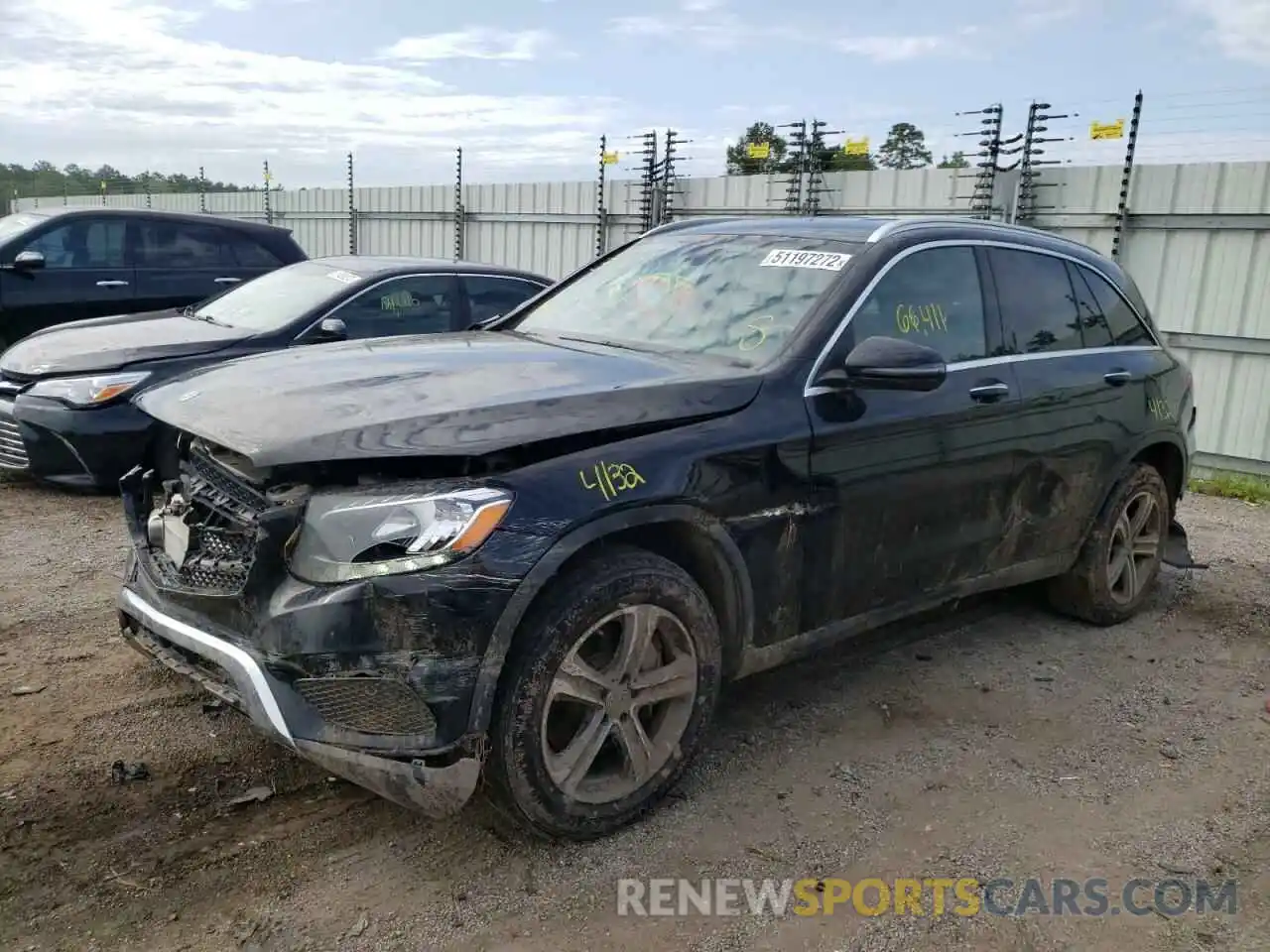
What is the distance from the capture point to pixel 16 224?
28.6 ft

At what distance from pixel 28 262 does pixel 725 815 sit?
7661mm

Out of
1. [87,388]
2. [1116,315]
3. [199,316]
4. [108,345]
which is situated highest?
[1116,315]

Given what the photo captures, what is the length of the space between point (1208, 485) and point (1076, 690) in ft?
16.6

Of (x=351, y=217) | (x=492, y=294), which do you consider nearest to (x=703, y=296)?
(x=492, y=294)

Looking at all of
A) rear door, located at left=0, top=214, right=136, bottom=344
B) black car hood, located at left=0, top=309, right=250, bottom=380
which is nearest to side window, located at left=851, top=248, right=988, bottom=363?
black car hood, located at left=0, top=309, right=250, bottom=380

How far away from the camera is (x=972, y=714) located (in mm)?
4125

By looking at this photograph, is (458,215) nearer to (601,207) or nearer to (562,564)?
(601,207)

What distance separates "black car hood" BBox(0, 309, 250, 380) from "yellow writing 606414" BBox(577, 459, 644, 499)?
169 inches

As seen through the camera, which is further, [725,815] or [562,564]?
[725,815]

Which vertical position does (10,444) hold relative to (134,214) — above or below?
below

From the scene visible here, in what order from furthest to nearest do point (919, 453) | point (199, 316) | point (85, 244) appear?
point (85, 244), point (199, 316), point (919, 453)

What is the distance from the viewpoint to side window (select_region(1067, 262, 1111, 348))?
478 centimetres

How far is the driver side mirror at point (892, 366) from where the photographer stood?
3.40m

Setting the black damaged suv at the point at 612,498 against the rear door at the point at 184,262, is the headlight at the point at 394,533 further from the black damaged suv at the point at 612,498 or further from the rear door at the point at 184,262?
the rear door at the point at 184,262
